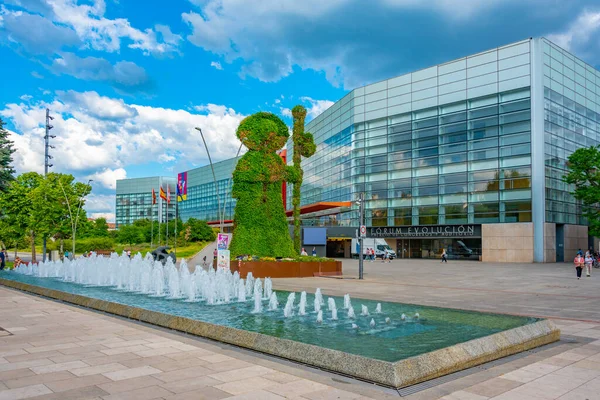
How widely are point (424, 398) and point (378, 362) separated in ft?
2.65

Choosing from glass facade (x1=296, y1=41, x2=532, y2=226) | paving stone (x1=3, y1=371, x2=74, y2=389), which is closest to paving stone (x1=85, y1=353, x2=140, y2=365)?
paving stone (x1=3, y1=371, x2=74, y2=389)

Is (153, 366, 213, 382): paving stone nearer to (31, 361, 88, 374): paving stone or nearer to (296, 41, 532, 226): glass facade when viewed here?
(31, 361, 88, 374): paving stone

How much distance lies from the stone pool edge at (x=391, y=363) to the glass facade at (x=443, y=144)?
48.4 meters

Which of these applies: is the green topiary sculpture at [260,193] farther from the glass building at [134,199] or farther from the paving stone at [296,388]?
the glass building at [134,199]

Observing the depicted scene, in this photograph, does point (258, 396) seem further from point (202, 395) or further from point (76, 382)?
point (76, 382)

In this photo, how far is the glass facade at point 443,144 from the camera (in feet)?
178

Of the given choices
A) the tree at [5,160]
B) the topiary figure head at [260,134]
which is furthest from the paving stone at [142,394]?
the tree at [5,160]

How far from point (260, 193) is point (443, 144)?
3556 cm

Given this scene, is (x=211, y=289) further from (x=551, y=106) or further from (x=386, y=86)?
(x=386, y=86)

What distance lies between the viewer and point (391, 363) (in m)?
6.76

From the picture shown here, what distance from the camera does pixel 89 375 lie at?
7.07 metres

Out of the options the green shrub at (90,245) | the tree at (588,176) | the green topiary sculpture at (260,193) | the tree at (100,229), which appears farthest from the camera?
the tree at (100,229)

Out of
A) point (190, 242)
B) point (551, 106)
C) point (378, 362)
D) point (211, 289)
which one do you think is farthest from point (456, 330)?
point (190, 242)

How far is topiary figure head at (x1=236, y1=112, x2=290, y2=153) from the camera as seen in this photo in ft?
104
